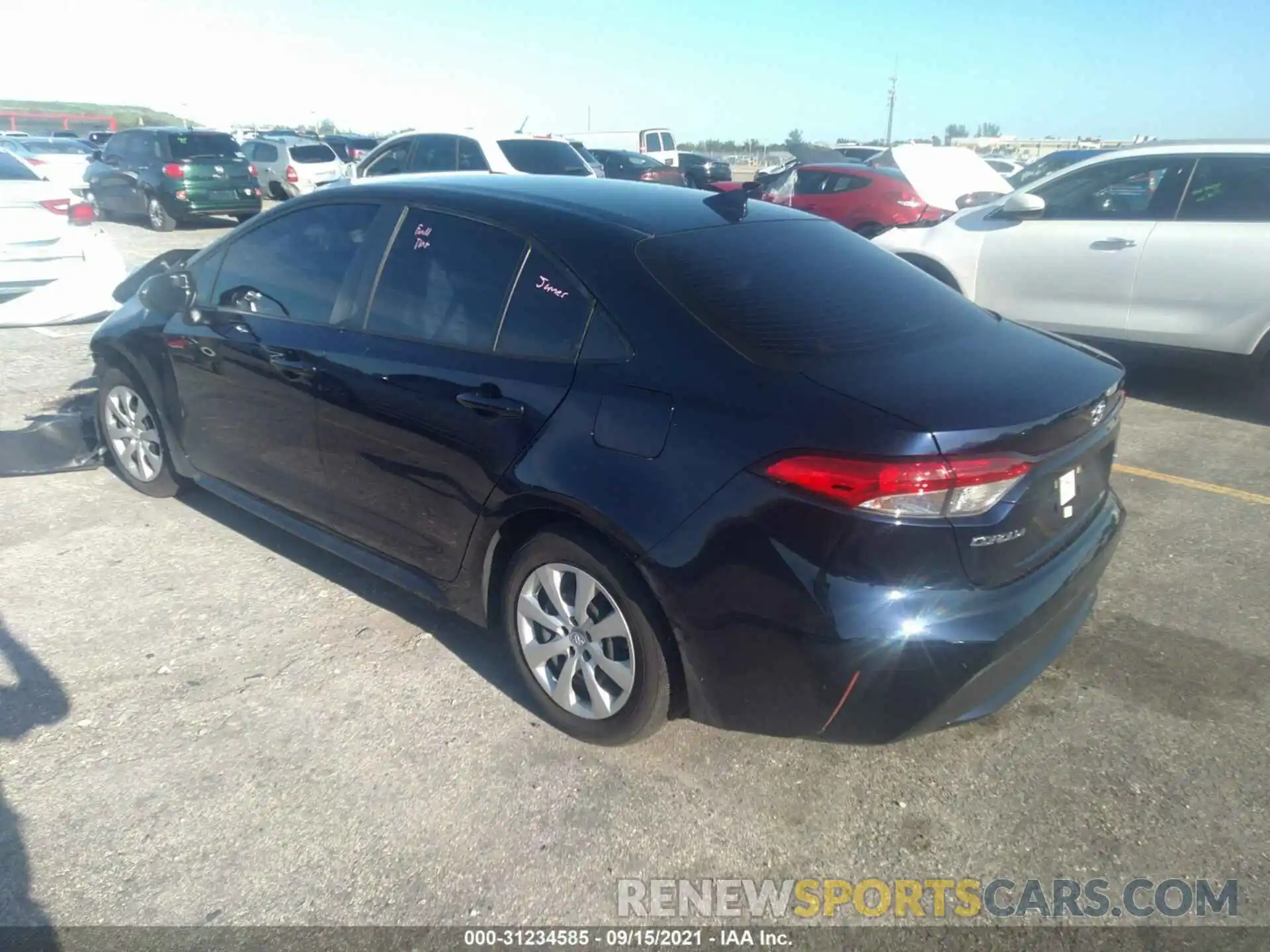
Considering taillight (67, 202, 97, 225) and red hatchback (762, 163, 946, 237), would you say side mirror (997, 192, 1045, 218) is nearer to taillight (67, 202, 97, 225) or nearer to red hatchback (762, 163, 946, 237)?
red hatchback (762, 163, 946, 237)

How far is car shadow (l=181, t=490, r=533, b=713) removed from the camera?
11.2 ft

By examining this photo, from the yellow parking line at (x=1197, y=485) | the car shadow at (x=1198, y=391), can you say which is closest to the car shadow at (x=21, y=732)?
the yellow parking line at (x=1197, y=485)

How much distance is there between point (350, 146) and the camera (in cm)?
3066

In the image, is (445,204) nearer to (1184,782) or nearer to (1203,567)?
(1184,782)

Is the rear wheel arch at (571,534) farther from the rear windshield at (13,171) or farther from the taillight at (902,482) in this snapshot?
the rear windshield at (13,171)

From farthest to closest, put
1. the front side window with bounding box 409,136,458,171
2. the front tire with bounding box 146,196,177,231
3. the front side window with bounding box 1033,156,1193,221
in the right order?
the front tire with bounding box 146,196,177,231 → the front side window with bounding box 409,136,458,171 → the front side window with bounding box 1033,156,1193,221

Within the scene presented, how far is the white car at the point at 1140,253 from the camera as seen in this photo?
601 cm

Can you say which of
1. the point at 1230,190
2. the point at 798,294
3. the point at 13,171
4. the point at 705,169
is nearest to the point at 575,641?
the point at 798,294

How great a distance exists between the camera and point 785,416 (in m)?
2.37

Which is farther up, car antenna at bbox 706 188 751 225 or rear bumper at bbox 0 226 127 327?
car antenna at bbox 706 188 751 225

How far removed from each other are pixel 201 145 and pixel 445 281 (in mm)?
16387

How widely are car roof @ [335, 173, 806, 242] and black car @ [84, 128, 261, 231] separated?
1474cm

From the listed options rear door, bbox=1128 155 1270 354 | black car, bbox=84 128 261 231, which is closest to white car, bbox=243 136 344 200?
black car, bbox=84 128 261 231

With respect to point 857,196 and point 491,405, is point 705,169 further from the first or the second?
point 491,405
